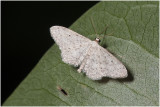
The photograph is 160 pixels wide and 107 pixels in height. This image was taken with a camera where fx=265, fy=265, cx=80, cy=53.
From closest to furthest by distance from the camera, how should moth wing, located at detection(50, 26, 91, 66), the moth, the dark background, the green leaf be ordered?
the green leaf < the moth < moth wing, located at detection(50, 26, 91, 66) < the dark background

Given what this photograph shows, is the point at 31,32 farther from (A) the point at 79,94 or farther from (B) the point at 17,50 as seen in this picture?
(A) the point at 79,94

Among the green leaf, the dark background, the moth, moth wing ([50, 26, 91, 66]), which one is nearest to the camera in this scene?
the green leaf

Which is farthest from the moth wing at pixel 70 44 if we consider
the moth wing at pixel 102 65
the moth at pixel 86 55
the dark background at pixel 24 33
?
the dark background at pixel 24 33

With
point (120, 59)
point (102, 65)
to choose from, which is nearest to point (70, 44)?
point (102, 65)

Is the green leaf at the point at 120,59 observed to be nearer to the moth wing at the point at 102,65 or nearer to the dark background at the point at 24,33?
the moth wing at the point at 102,65

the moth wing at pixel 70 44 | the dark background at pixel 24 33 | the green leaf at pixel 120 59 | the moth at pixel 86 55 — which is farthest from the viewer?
the dark background at pixel 24 33

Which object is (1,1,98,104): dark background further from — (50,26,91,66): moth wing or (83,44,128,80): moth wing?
(83,44,128,80): moth wing

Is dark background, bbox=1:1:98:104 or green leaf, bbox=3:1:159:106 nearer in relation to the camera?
green leaf, bbox=3:1:159:106

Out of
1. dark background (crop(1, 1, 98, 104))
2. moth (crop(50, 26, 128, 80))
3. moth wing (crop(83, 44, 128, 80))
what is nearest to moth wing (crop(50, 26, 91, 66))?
moth (crop(50, 26, 128, 80))
